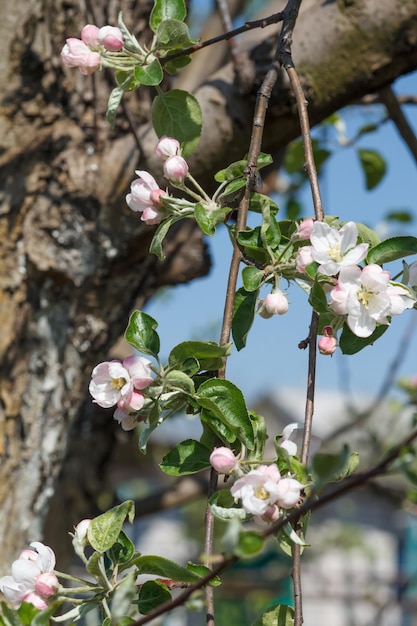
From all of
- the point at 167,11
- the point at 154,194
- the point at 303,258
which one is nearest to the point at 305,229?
the point at 303,258

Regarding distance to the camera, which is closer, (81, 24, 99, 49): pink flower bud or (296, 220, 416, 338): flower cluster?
(296, 220, 416, 338): flower cluster

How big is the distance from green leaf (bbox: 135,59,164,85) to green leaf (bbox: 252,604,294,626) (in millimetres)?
502

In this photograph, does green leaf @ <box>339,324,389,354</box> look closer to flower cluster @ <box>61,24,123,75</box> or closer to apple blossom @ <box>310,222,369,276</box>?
apple blossom @ <box>310,222,369,276</box>

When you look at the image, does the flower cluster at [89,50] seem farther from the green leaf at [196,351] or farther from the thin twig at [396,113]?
the thin twig at [396,113]

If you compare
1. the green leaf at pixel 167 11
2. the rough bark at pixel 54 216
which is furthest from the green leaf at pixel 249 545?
the rough bark at pixel 54 216

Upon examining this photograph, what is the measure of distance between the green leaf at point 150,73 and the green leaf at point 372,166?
1.01 m

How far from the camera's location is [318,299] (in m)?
0.68

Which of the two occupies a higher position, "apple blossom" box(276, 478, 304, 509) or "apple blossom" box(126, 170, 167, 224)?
"apple blossom" box(126, 170, 167, 224)

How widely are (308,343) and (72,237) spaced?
2.67ft

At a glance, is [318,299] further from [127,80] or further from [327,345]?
[127,80]

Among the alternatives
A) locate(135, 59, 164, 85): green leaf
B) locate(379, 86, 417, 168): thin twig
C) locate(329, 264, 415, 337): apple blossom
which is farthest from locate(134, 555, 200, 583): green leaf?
locate(379, 86, 417, 168): thin twig

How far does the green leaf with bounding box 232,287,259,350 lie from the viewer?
74 centimetres

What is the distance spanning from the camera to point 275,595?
7.24 meters

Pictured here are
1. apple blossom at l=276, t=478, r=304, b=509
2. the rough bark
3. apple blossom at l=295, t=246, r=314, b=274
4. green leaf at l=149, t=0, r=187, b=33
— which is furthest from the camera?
the rough bark
